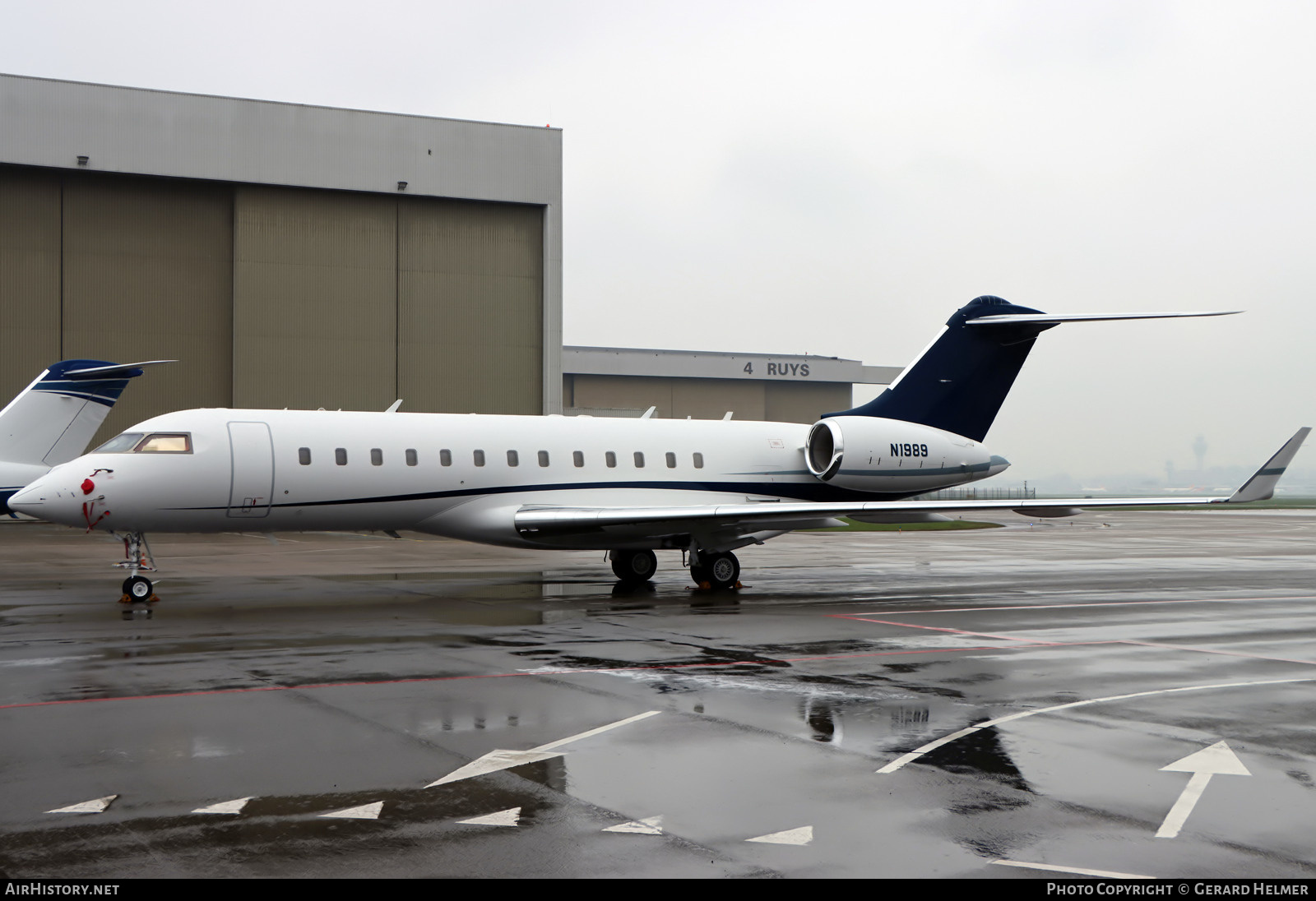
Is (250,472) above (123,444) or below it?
below

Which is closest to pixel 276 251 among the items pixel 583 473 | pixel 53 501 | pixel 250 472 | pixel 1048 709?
pixel 583 473

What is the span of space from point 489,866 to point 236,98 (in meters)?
41.8

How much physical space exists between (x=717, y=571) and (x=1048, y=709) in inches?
429

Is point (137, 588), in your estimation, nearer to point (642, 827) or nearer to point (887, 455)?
point (887, 455)

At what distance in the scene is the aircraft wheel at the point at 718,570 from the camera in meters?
20.0

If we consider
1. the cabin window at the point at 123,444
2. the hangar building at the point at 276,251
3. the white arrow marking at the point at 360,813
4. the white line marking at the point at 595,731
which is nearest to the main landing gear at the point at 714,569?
the cabin window at the point at 123,444

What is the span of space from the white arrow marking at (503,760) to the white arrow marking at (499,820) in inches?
29.9

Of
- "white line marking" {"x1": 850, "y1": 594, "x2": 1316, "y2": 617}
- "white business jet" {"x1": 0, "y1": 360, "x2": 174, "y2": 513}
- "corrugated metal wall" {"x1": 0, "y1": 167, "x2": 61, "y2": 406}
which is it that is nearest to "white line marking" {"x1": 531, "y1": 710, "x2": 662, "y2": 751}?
"white line marking" {"x1": 850, "y1": 594, "x2": 1316, "y2": 617}

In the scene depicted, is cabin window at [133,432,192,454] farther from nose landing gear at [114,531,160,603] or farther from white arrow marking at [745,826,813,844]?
white arrow marking at [745,826,813,844]

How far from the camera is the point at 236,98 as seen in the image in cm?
4162

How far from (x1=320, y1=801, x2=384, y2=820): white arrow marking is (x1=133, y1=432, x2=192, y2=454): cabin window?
39.7ft

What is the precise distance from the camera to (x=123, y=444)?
16.9 metres

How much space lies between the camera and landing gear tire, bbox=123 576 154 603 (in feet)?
54.9

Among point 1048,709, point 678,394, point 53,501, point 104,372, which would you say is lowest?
point 1048,709
